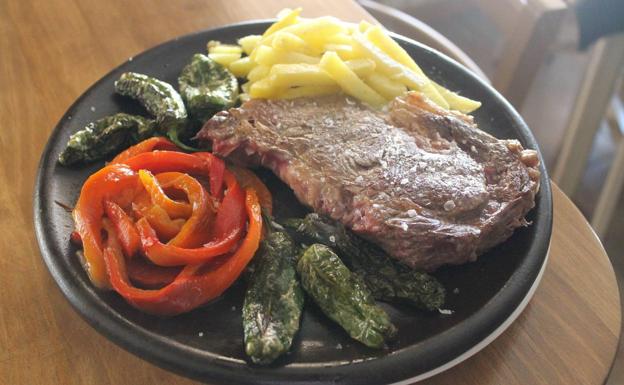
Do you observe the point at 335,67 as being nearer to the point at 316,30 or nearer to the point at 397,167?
the point at 316,30

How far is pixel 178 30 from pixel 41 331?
240cm

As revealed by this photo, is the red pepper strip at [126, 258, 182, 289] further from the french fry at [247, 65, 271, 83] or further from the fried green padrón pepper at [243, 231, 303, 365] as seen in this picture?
the french fry at [247, 65, 271, 83]

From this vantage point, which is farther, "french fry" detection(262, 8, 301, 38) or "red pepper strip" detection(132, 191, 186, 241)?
"french fry" detection(262, 8, 301, 38)

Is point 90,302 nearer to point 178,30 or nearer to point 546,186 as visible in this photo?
point 546,186

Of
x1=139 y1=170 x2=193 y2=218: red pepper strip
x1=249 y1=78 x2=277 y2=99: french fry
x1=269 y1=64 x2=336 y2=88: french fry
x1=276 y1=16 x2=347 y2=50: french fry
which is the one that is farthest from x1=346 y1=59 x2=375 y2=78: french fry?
x1=139 y1=170 x2=193 y2=218: red pepper strip

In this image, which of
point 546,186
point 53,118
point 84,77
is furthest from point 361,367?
point 84,77

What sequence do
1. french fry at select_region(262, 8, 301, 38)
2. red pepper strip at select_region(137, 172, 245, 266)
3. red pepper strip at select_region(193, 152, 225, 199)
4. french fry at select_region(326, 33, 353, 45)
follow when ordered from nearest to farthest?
red pepper strip at select_region(137, 172, 245, 266) < red pepper strip at select_region(193, 152, 225, 199) < french fry at select_region(326, 33, 353, 45) < french fry at select_region(262, 8, 301, 38)

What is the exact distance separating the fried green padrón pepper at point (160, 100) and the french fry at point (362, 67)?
865 mm

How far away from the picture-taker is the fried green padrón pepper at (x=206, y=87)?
2.90 meters

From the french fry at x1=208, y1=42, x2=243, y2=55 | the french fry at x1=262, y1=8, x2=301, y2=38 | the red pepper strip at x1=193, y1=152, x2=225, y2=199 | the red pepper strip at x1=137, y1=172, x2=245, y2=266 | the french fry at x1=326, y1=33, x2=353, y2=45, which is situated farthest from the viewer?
the french fry at x1=208, y1=42, x2=243, y2=55

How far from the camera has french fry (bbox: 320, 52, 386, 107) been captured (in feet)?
9.12

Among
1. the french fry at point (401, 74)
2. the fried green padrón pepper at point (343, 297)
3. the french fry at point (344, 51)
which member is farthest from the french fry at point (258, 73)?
the fried green padrón pepper at point (343, 297)

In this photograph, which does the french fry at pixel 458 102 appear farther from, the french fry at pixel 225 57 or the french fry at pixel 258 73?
the french fry at pixel 225 57

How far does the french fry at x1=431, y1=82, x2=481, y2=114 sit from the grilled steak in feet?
0.80
